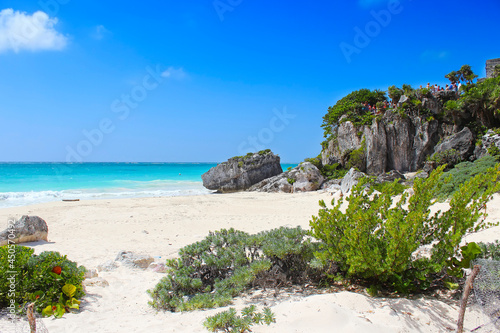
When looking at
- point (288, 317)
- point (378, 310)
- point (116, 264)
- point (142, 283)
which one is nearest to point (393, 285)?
point (378, 310)

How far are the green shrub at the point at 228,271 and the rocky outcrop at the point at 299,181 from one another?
19.5 metres

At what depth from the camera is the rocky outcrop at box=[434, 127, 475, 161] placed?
1908 cm

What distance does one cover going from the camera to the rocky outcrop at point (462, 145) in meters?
19.1

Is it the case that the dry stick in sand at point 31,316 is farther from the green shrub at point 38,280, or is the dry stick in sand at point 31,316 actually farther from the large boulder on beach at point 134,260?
the large boulder on beach at point 134,260

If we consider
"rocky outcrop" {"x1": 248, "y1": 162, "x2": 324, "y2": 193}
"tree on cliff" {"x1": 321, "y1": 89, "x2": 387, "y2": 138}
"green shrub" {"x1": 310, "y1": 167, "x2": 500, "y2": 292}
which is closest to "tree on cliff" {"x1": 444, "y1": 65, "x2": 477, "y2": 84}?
"tree on cliff" {"x1": 321, "y1": 89, "x2": 387, "y2": 138}

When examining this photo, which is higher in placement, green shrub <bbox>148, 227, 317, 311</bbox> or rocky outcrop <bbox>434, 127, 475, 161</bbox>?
rocky outcrop <bbox>434, 127, 475, 161</bbox>

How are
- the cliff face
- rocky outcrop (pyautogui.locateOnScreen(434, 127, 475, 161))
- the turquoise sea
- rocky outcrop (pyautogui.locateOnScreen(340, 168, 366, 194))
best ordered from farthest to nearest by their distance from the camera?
the cliff face < the turquoise sea < rocky outcrop (pyautogui.locateOnScreen(434, 127, 475, 161)) < rocky outcrop (pyautogui.locateOnScreen(340, 168, 366, 194))

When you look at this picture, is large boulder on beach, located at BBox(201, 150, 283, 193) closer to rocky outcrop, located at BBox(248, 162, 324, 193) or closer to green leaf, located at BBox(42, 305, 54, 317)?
rocky outcrop, located at BBox(248, 162, 324, 193)

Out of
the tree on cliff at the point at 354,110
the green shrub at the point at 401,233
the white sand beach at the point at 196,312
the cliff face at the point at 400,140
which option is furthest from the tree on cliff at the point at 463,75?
the green shrub at the point at 401,233

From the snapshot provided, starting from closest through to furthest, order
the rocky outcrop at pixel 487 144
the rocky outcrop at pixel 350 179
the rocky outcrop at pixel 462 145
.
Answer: the rocky outcrop at pixel 487 144 → the rocky outcrop at pixel 350 179 → the rocky outcrop at pixel 462 145

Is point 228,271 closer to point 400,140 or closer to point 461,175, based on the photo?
point 461,175

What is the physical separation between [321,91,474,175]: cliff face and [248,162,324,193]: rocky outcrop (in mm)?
4224

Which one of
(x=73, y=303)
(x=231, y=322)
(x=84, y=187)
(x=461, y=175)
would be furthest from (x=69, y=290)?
(x=84, y=187)

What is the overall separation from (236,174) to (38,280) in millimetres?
24575
